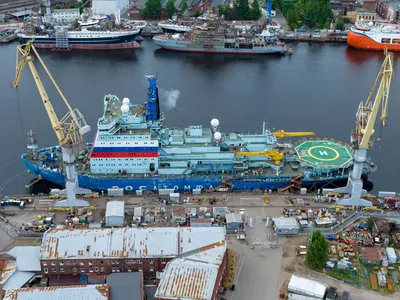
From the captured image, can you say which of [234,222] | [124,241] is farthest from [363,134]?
[124,241]

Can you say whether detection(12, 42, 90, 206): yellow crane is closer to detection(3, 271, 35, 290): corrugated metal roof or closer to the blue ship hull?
the blue ship hull

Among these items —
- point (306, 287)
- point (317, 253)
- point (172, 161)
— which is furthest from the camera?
point (172, 161)

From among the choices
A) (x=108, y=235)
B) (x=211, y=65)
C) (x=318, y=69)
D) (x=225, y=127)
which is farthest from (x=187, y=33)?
(x=108, y=235)

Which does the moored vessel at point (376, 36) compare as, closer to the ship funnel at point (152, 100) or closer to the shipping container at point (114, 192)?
the ship funnel at point (152, 100)

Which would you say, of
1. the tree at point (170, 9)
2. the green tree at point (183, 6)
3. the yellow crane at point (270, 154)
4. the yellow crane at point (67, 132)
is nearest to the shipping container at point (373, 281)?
the yellow crane at point (270, 154)

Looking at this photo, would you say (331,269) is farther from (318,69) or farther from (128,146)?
(318,69)

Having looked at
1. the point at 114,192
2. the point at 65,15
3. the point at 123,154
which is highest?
the point at 65,15

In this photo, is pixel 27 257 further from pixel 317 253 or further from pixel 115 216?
pixel 317 253
